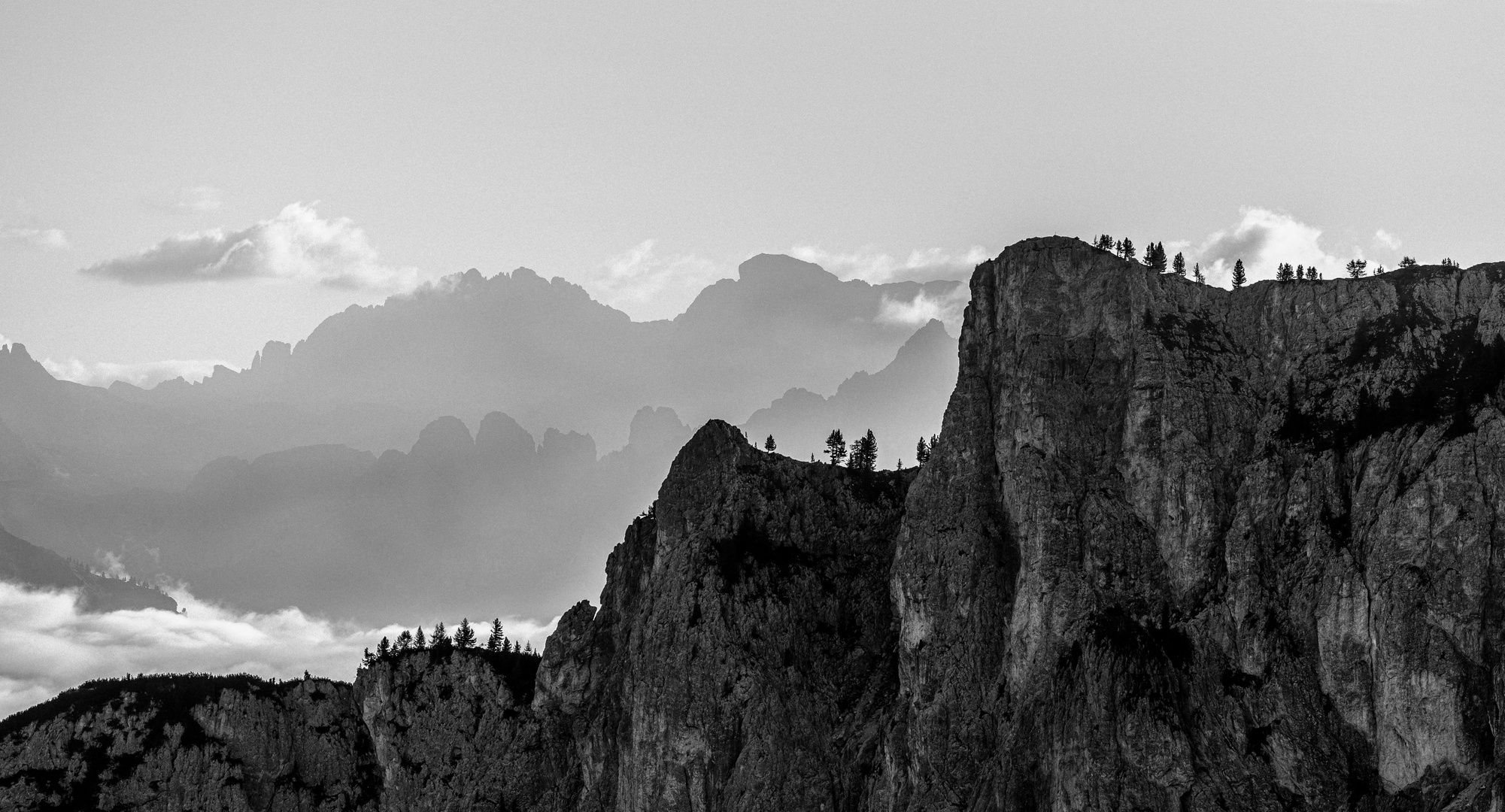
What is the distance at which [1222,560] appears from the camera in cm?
17762

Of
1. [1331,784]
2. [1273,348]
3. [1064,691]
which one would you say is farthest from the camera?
[1273,348]

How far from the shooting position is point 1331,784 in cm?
16262

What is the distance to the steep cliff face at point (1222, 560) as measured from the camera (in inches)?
6363

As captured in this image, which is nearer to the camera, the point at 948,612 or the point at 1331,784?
the point at 1331,784

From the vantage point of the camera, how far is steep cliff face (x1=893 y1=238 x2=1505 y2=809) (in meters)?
162

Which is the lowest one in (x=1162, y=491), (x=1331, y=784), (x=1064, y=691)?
(x=1331, y=784)

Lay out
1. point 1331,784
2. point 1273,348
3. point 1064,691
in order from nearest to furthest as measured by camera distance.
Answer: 1. point 1331,784
2. point 1064,691
3. point 1273,348

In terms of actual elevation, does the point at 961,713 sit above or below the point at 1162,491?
below

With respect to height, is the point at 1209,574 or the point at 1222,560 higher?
the point at 1222,560

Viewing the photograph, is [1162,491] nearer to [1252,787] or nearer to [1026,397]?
[1026,397]

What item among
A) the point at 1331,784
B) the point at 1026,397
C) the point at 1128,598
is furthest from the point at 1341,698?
the point at 1026,397

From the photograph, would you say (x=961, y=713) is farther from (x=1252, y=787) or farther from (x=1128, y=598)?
(x=1252, y=787)

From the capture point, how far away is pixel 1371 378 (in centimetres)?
18050

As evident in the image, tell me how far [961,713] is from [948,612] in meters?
12.1
